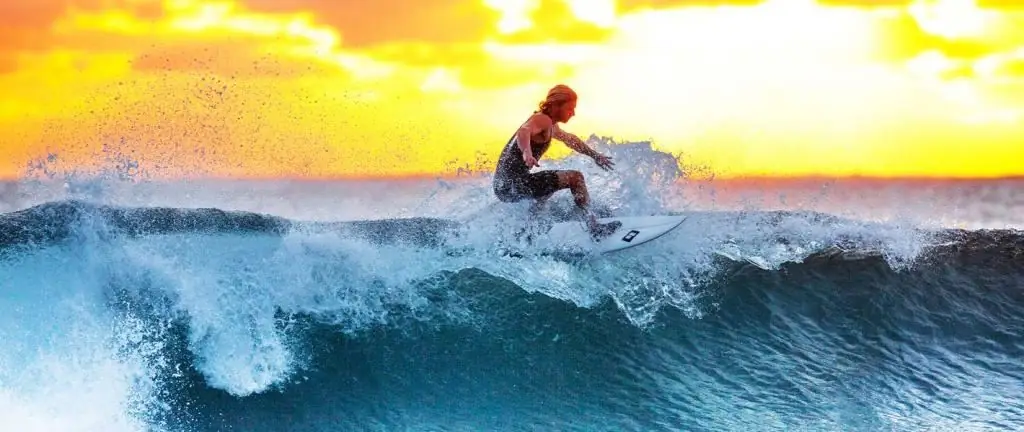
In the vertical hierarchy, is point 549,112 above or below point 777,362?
above

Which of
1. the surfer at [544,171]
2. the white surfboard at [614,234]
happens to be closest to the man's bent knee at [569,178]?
the surfer at [544,171]

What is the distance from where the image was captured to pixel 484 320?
259 inches

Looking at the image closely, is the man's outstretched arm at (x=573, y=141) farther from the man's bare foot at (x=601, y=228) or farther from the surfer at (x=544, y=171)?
the man's bare foot at (x=601, y=228)

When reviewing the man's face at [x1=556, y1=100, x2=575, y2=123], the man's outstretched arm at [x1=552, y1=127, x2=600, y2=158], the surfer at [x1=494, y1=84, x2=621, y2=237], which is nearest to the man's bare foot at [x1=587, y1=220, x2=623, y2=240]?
the surfer at [x1=494, y1=84, x2=621, y2=237]

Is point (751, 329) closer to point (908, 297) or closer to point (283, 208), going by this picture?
point (908, 297)

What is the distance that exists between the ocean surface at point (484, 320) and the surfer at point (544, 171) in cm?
23

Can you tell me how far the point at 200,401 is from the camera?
17.7 ft

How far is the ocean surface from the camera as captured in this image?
17.9 feet

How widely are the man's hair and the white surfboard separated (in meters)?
1.01

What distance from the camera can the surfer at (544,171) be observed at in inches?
261

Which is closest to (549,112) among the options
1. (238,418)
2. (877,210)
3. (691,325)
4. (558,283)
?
(558,283)

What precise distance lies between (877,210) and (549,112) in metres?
5.39

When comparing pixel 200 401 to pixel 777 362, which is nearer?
pixel 200 401

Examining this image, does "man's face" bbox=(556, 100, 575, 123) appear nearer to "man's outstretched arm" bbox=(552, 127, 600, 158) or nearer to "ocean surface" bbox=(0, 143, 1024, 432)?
"man's outstretched arm" bbox=(552, 127, 600, 158)
